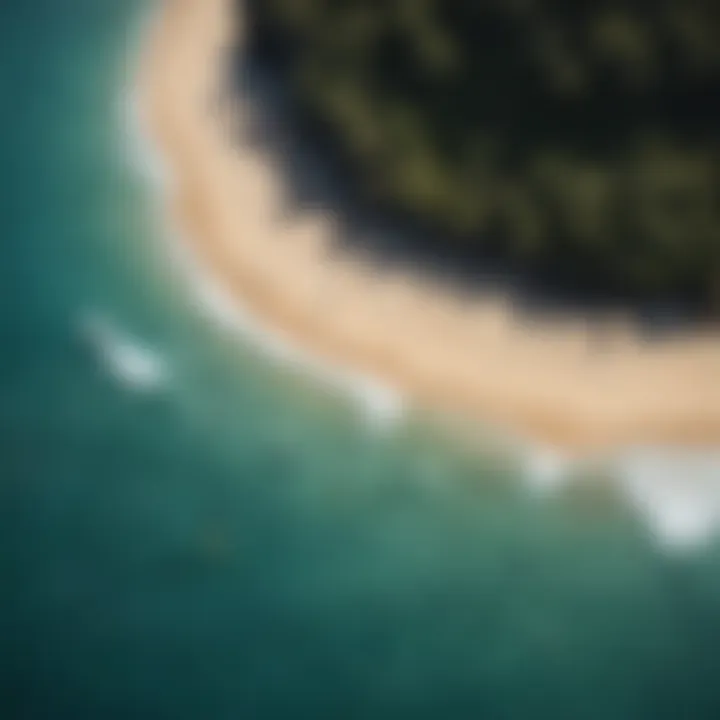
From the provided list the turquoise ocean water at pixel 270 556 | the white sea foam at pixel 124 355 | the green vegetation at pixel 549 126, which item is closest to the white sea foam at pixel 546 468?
the turquoise ocean water at pixel 270 556

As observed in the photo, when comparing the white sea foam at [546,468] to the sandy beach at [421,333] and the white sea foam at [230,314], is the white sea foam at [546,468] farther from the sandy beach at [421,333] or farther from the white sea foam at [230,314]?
the white sea foam at [230,314]

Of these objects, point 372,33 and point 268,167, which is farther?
point 268,167

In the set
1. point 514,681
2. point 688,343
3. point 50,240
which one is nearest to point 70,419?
point 50,240

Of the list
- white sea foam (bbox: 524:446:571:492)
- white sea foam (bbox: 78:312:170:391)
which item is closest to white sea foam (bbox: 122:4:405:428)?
white sea foam (bbox: 78:312:170:391)

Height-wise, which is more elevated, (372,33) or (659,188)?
(372,33)

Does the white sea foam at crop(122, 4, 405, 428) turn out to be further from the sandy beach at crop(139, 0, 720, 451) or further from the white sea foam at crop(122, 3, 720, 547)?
the sandy beach at crop(139, 0, 720, 451)

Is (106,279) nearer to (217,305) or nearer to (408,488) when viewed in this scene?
(217,305)

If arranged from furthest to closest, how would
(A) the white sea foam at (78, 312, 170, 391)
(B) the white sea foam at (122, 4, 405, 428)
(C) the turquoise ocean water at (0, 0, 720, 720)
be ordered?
(A) the white sea foam at (78, 312, 170, 391)
(B) the white sea foam at (122, 4, 405, 428)
(C) the turquoise ocean water at (0, 0, 720, 720)
